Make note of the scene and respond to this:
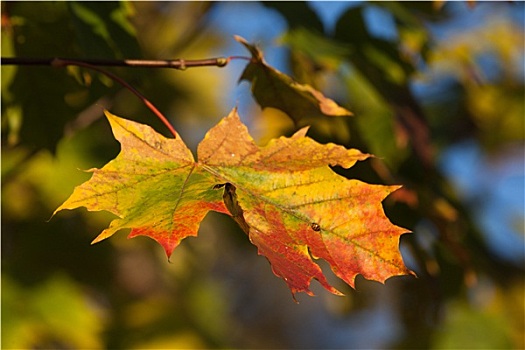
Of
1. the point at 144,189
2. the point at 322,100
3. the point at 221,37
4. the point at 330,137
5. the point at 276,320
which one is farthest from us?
the point at 276,320

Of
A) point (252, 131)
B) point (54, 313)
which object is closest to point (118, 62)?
point (54, 313)

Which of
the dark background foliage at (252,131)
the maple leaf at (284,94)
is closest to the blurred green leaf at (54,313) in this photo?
the dark background foliage at (252,131)

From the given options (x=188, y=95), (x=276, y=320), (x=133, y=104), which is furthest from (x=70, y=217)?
(x=276, y=320)

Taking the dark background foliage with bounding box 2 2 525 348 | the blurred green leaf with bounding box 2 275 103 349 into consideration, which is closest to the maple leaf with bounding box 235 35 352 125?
the dark background foliage with bounding box 2 2 525 348

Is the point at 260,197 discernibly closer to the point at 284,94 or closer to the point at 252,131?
the point at 284,94

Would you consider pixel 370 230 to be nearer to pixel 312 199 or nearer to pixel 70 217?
pixel 312 199

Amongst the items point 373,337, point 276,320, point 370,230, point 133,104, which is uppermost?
point 370,230

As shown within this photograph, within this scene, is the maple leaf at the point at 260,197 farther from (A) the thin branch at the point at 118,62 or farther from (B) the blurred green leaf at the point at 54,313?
(B) the blurred green leaf at the point at 54,313
